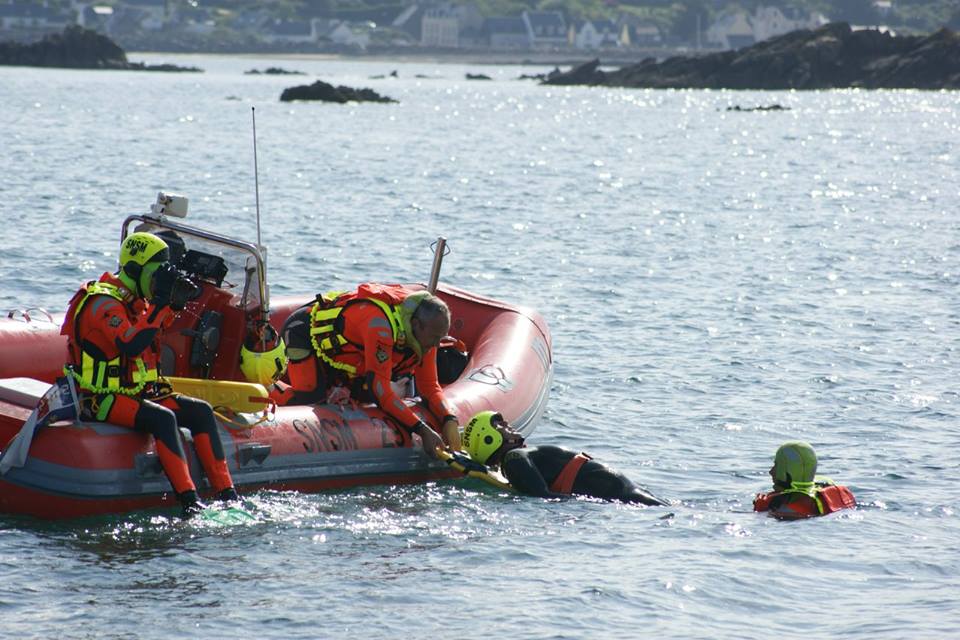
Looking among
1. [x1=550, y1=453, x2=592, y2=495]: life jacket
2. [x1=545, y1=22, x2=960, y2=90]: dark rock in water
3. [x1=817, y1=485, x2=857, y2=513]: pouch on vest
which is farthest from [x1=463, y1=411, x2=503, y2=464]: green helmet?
[x1=545, y1=22, x2=960, y2=90]: dark rock in water

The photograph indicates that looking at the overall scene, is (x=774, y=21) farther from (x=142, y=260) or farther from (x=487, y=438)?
(x=142, y=260)

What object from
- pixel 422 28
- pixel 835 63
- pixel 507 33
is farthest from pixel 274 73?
pixel 422 28

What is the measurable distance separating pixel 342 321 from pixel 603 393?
3.99 metres

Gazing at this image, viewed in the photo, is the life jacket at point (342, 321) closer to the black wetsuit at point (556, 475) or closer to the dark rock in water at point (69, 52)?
the black wetsuit at point (556, 475)

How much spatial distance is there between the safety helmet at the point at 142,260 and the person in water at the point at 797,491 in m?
3.60

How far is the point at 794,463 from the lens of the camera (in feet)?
27.5

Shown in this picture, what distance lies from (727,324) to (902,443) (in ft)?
16.4

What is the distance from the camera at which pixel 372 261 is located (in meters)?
19.7

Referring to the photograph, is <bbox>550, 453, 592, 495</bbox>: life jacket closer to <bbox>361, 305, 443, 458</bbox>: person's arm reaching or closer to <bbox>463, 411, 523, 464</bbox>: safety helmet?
<bbox>463, 411, 523, 464</bbox>: safety helmet

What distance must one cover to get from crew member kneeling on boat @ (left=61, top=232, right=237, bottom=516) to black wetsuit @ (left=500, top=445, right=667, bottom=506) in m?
1.81

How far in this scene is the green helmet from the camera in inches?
343

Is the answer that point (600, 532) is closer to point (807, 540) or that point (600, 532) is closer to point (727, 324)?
point (807, 540)

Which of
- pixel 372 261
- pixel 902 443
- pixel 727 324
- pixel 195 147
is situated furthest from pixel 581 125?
pixel 902 443

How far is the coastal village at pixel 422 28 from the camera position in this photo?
5640 inches
